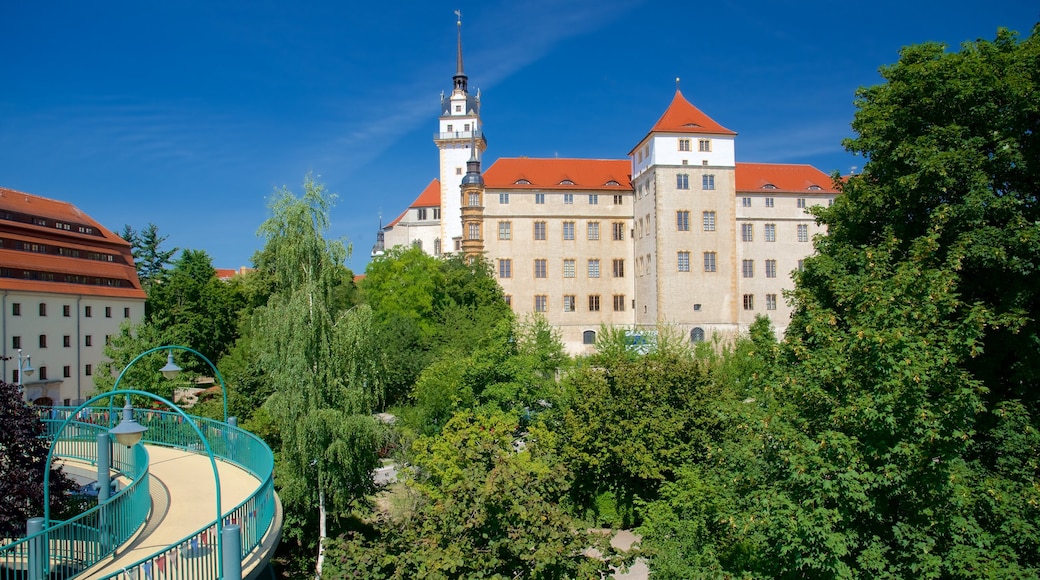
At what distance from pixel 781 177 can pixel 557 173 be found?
64.5ft

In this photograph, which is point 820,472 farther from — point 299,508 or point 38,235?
point 38,235

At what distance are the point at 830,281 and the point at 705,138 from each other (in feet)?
124

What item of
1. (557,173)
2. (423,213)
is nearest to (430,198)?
(423,213)

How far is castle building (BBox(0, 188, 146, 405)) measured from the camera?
125ft

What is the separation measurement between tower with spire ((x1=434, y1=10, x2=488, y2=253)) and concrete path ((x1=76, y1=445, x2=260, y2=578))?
48.8m

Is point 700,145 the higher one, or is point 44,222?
point 700,145

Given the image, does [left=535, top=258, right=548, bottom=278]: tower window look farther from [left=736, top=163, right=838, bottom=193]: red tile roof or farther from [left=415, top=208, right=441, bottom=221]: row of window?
[left=415, top=208, right=441, bottom=221]: row of window

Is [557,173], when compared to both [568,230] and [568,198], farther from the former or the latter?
[568,230]

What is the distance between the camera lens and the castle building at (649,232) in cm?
5394

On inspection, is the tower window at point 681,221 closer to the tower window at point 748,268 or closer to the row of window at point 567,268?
the row of window at point 567,268

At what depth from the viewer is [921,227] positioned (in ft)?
59.0

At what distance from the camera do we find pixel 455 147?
6775 centimetres

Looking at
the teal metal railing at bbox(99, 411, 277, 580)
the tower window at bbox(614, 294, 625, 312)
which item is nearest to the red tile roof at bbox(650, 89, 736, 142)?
the tower window at bbox(614, 294, 625, 312)

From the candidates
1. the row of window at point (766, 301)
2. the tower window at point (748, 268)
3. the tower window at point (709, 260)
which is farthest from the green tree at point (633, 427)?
the tower window at point (748, 268)
